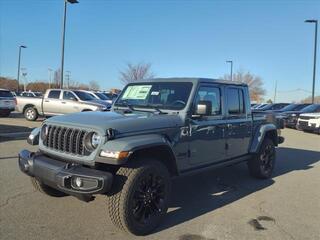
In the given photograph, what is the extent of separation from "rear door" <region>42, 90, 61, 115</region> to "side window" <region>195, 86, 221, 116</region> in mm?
14815

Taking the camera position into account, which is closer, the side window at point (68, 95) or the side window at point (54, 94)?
the side window at point (68, 95)

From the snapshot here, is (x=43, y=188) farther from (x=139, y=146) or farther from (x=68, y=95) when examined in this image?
(x=68, y=95)

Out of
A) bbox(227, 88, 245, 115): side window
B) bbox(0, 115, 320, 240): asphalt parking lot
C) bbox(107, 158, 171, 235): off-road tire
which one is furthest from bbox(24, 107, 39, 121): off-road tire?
bbox(107, 158, 171, 235): off-road tire

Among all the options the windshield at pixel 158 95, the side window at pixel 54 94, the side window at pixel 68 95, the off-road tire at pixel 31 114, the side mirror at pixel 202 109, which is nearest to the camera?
the side mirror at pixel 202 109

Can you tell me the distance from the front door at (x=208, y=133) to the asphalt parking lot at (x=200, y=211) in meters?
0.75

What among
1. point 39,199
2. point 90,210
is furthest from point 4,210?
point 90,210

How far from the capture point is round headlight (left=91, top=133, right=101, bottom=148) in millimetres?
4957

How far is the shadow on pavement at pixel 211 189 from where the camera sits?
598 centimetres

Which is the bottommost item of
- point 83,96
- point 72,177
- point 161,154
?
point 72,177

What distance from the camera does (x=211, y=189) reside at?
7445 mm

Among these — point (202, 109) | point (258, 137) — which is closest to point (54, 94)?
point (258, 137)

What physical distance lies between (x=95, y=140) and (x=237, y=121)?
10.8 ft

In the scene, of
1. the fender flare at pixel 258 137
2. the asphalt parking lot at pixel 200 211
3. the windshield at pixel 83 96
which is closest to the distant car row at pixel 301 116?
the fender flare at pixel 258 137

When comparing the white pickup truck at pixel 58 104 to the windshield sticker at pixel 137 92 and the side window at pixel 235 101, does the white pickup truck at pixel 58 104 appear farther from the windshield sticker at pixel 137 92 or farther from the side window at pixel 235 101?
the windshield sticker at pixel 137 92
